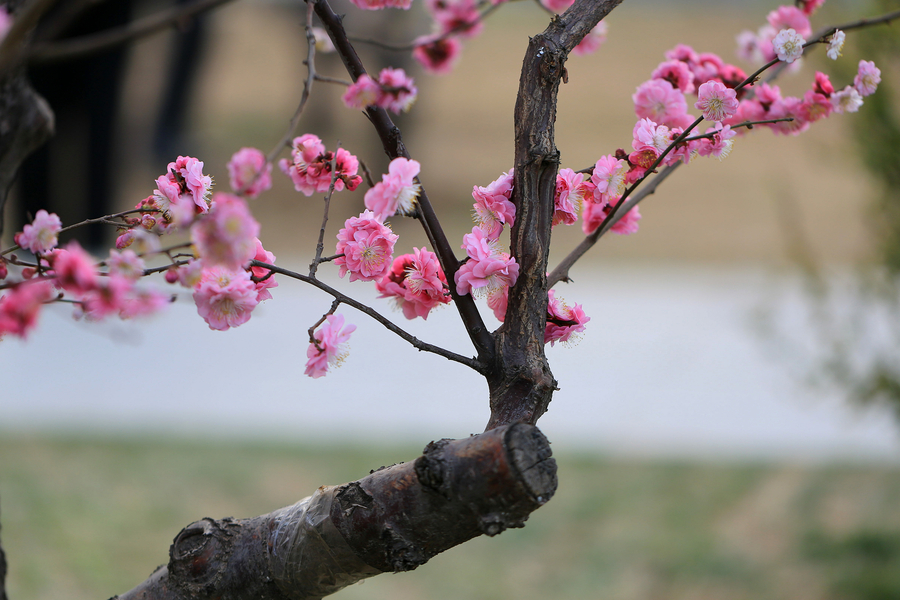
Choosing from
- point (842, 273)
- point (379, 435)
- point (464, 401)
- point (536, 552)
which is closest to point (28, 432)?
point (379, 435)

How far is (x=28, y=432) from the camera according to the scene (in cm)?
346

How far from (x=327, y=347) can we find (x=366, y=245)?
0.41 feet

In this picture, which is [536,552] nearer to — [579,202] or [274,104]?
[579,202]

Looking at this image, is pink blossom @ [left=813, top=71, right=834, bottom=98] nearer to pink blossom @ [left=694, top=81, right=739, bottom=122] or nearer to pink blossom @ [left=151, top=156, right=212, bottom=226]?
pink blossom @ [left=694, top=81, right=739, bottom=122]

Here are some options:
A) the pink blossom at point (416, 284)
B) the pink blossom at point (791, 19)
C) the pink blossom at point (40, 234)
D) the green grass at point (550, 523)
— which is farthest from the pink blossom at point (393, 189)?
the green grass at point (550, 523)

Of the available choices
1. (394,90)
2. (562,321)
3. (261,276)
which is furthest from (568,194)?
(261,276)

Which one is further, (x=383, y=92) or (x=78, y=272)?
(x=383, y=92)

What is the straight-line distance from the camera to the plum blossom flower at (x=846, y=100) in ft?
3.61

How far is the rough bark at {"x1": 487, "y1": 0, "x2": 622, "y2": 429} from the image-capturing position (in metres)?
0.91

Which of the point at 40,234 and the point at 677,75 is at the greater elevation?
→ the point at 677,75

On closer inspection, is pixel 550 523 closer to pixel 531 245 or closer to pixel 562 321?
pixel 562 321

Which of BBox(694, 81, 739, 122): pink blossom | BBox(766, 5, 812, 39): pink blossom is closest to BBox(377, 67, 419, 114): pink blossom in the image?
BBox(694, 81, 739, 122): pink blossom

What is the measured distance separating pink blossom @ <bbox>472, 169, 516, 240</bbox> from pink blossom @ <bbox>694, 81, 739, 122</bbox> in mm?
245

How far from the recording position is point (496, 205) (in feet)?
3.06
